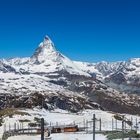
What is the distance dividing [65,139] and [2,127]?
6405 centimetres

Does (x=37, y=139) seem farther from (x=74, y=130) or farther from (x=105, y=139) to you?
(x=74, y=130)

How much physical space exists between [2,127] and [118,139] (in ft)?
259

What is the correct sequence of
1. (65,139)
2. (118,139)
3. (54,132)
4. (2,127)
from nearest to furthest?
(118,139)
(65,139)
(54,132)
(2,127)

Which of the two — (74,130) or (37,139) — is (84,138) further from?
(74,130)

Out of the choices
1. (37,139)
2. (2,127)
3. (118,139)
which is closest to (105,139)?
(118,139)

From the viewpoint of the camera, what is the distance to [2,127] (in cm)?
19425

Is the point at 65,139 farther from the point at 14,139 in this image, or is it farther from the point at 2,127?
the point at 2,127

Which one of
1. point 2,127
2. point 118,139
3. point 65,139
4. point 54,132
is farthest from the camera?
point 2,127

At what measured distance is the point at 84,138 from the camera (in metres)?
138

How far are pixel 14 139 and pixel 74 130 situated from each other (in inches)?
1561

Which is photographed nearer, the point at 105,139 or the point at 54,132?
the point at 105,139

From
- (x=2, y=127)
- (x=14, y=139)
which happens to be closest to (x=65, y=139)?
(x=14, y=139)

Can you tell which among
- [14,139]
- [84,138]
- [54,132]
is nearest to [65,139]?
[84,138]

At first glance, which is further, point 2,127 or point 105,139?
point 2,127
